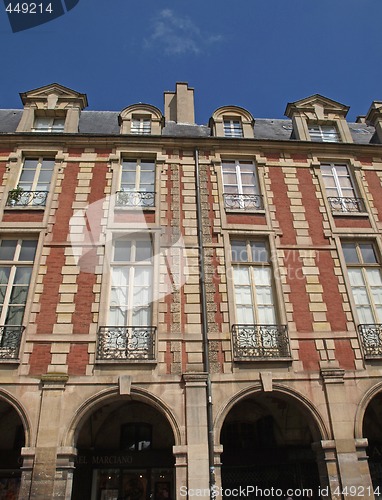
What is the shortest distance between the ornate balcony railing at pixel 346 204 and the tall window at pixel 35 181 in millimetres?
7127

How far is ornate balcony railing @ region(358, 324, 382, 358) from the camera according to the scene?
7.91m

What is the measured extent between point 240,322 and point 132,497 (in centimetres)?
421

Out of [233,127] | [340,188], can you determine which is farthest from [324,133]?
[233,127]

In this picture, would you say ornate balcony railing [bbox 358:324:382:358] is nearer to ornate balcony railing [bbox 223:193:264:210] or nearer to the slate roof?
ornate balcony railing [bbox 223:193:264:210]

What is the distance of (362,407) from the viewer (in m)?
7.39

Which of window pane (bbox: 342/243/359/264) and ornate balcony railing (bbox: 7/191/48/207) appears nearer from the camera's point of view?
window pane (bbox: 342/243/359/264)

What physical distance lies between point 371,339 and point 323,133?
21.6 ft

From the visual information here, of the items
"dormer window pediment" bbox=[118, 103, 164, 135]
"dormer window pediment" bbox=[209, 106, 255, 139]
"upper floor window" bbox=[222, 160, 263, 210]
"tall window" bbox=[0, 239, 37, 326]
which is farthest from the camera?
"dormer window pediment" bbox=[209, 106, 255, 139]

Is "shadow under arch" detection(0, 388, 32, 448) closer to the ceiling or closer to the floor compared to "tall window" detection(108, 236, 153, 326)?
closer to the floor

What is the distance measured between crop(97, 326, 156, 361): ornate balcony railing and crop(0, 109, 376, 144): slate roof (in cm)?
622

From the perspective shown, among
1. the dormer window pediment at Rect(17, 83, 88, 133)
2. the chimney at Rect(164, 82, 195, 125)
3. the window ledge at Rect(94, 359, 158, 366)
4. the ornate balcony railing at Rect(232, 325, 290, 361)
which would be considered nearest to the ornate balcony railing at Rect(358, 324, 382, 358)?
the ornate balcony railing at Rect(232, 325, 290, 361)

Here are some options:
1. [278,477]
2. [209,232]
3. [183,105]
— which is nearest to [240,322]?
[209,232]

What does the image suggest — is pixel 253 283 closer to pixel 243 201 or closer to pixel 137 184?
pixel 243 201

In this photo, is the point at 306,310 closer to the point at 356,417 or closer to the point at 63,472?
the point at 356,417
